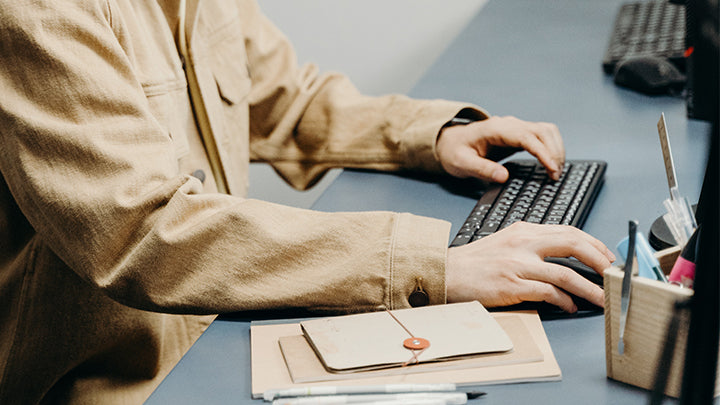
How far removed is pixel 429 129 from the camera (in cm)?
103

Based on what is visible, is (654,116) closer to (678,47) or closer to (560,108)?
(560,108)

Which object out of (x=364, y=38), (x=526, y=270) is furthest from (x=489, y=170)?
(x=364, y=38)

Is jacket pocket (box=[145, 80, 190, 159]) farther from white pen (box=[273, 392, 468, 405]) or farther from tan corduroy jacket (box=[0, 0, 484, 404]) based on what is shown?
white pen (box=[273, 392, 468, 405])

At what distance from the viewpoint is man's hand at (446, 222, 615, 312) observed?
0.68 meters

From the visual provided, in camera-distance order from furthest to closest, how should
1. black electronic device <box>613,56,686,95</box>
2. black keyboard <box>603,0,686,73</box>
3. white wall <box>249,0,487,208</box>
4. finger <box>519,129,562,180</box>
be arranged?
white wall <box>249,0,487,208</box>
black keyboard <box>603,0,686,73</box>
black electronic device <box>613,56,686,95</box>
finger <box>519,129,562,180</box>

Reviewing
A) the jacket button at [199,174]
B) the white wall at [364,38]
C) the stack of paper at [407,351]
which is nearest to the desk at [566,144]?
the stack of paper at [407,351]

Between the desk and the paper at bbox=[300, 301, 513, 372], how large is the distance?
0.05m

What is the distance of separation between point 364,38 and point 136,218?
1378mm

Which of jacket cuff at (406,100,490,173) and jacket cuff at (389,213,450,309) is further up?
jacket cuff at (389,213,450,309)

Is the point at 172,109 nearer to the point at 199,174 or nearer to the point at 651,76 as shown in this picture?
the point at 199,174

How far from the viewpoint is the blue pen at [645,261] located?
56cm

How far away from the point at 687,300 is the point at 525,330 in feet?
0.55

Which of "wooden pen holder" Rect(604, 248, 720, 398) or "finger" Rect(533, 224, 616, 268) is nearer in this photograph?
"wooden pen holder" Rect(604, 248, 720, 398)

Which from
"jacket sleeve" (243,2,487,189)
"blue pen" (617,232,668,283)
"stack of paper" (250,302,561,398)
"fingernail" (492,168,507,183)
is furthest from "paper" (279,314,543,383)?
"jacket sleeve" (243,2,487,189)
